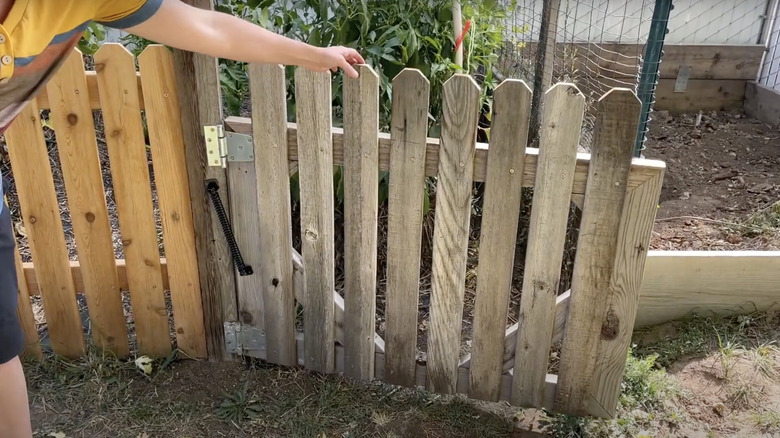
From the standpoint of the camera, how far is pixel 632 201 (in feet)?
7.32

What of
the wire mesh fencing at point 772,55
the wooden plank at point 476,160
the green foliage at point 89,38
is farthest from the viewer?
the wire mesh fencing at point 772,55

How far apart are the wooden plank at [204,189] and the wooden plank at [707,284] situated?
192 centimetres

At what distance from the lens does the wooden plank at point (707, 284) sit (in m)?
3.09

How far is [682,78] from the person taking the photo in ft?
20.4

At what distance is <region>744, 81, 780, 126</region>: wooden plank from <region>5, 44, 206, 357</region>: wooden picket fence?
524cm

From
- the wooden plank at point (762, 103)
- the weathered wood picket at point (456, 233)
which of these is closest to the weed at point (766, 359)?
the weathered wood picket at point (456, 233)

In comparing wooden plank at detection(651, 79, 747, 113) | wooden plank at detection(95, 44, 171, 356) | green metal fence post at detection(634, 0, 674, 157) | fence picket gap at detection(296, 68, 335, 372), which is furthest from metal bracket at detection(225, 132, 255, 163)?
wooden plank at detection(651, 79, 747, 113)

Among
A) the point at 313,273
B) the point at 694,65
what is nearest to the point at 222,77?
the point at 313,273

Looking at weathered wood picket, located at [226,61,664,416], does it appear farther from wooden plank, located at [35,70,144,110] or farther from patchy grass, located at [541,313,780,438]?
wooden plank, located at [35,70,144,110]

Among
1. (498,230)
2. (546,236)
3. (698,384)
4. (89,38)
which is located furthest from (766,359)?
(89,38)

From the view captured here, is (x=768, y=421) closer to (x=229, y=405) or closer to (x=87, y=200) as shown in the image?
(x=229, y=405)

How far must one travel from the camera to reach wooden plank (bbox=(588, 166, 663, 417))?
2230 millimetres

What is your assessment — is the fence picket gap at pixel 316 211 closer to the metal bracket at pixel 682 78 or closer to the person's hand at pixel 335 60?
the person's hand at pixel 335 60

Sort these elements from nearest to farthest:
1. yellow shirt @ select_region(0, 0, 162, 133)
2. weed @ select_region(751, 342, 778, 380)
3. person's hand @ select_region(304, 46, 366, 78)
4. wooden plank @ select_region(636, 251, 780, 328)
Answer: yellow shirt @ select_region(0, 0, 162, 133) < person's hand @ select_region(304, 46, 366, 78) < weed @ select_region(751, 342, 778, 380) < wooden plank @ select_region(636, 251, 780, 328)
